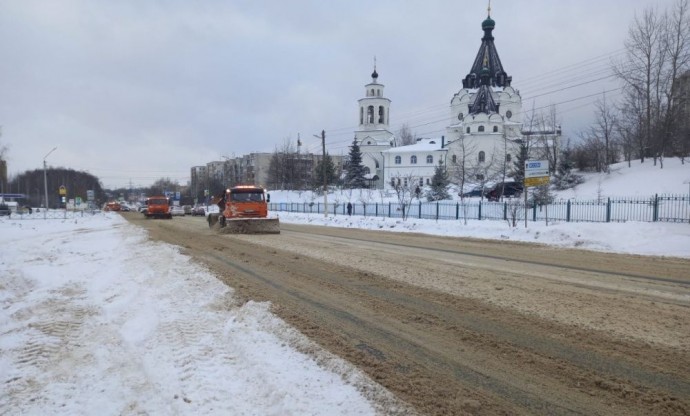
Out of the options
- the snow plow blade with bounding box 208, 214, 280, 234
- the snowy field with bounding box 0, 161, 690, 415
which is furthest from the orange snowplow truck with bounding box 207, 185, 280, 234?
the snowy field with bounding box 0, 161, 690, 415

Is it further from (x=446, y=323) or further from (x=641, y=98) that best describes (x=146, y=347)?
(x=641, y=98)

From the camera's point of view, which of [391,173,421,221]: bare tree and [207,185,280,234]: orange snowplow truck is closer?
[207,185,280,234]: orange snowplow truck

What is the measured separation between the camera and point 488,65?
314 ft

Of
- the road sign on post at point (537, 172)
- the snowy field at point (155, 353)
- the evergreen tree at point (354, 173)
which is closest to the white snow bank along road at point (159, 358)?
the snowy field at point (155, 353)

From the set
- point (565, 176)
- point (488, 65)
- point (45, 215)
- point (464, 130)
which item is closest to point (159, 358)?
point (45, 215)

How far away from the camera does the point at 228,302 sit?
7.82 meters

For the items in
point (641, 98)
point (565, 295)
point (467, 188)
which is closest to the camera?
point (565, 295)

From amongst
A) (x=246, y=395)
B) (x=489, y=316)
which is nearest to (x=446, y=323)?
(x=489, y=316)

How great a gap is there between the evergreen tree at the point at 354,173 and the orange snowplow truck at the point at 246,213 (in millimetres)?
58211

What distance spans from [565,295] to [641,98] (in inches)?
2117

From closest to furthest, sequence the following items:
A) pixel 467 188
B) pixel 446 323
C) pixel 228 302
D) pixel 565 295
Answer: pixel 446 323 → pixel 228 302 → pixel 565 295 → pixel 467 188

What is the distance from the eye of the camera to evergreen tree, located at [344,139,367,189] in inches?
3317

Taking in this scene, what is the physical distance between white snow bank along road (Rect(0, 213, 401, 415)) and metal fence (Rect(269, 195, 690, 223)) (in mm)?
19459

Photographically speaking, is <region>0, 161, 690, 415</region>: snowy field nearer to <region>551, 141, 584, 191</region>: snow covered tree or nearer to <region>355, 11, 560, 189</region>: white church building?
<region>551, 141, 584, 191</region>: snow covered tree
